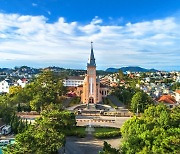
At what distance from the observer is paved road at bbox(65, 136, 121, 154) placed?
29.3 meters

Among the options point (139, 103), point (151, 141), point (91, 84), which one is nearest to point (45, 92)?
point (91, 84)

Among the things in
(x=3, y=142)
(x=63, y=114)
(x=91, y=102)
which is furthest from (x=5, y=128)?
(x=91, y=102)

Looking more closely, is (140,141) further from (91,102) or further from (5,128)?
(91,102)

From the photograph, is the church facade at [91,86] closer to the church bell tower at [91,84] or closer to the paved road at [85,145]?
the church bell tower at [91,84]

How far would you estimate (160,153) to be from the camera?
1962cm

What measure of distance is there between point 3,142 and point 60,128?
239 inches

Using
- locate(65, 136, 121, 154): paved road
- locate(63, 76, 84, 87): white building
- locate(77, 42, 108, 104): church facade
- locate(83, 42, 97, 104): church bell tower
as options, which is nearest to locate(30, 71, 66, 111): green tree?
locate(77, 42, 108, 104): church facade

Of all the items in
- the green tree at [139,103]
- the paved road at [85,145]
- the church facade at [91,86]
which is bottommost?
the paved road at [85,145]

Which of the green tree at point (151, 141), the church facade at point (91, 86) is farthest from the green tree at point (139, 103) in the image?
the green tree at point (151, 141)

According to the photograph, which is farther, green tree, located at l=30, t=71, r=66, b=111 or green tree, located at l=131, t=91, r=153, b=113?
green tree, located at l=131, t=91, r=153, b=113

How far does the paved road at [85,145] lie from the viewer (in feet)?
96.1

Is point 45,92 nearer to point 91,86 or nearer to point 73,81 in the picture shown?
point 91,86

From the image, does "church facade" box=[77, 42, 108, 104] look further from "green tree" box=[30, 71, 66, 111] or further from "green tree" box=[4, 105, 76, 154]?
"green tree" box=[4, 105, 76, 154]

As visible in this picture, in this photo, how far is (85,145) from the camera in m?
31.4
